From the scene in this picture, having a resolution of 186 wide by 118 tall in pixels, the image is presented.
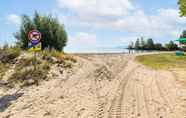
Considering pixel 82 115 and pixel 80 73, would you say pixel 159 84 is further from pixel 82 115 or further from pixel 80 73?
pixel 82 115

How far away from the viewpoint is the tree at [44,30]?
2703 cm

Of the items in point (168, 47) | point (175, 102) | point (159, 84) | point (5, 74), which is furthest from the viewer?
point (168, 47)

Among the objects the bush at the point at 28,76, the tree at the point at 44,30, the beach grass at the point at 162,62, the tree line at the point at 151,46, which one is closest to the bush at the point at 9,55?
the bush at the point at 28,76

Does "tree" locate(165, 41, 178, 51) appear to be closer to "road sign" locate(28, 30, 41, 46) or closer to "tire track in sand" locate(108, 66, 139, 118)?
"road sign" locate(28, 30, 41, 46)

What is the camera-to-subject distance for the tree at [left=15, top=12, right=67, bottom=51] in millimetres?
27031

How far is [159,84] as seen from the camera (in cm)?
1445

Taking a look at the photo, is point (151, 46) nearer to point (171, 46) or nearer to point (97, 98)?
point (171, 46)

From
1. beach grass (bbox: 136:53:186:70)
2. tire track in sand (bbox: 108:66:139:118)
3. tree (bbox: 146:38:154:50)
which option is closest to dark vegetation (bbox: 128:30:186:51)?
tree (bbox: 146:38:154:50)

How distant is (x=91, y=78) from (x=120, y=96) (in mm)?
3932

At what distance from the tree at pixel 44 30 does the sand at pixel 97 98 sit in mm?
11658

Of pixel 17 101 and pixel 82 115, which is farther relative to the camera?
pixel 17 101

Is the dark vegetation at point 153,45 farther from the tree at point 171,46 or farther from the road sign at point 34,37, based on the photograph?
the road sign at point 34,37

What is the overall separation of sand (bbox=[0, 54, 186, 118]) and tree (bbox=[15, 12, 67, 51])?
11.7 metres

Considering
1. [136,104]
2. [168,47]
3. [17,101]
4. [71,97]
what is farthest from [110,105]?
[168,47]
